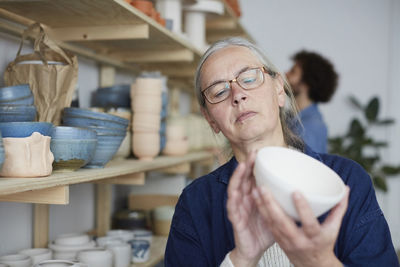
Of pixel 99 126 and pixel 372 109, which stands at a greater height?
pixel 372 109

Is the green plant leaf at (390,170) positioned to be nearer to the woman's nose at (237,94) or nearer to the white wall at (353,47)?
the white wall at (353,47)

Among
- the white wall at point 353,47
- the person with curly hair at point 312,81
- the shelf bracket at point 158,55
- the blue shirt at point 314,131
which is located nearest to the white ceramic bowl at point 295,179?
the shelf bracket at point 158,55

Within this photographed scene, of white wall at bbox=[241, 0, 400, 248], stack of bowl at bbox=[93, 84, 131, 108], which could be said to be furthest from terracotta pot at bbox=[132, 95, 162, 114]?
white wall at bbox=[241, 0, 400, 248]

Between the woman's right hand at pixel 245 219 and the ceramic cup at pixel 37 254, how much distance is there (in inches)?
27.0

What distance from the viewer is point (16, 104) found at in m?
1.09

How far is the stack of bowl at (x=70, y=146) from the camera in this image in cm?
111

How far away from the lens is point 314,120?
8.56ft

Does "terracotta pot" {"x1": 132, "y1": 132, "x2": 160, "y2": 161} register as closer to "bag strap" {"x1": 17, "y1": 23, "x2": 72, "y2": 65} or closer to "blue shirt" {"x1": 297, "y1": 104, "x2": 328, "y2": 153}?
"bag strap" {"x1": 17, "y1": 23, "x2": 72, "y2": 65}

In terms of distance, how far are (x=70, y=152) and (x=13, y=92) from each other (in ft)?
0.63

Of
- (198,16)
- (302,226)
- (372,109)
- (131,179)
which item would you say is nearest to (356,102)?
(372,109)

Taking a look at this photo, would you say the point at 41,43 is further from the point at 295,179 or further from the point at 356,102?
the point at 356,102

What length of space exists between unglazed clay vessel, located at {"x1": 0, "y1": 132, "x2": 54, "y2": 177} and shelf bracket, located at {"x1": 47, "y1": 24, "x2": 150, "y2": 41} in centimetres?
59

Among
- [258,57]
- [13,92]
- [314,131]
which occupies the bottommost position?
[314,131]

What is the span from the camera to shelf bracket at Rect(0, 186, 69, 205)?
1102 millimetres
